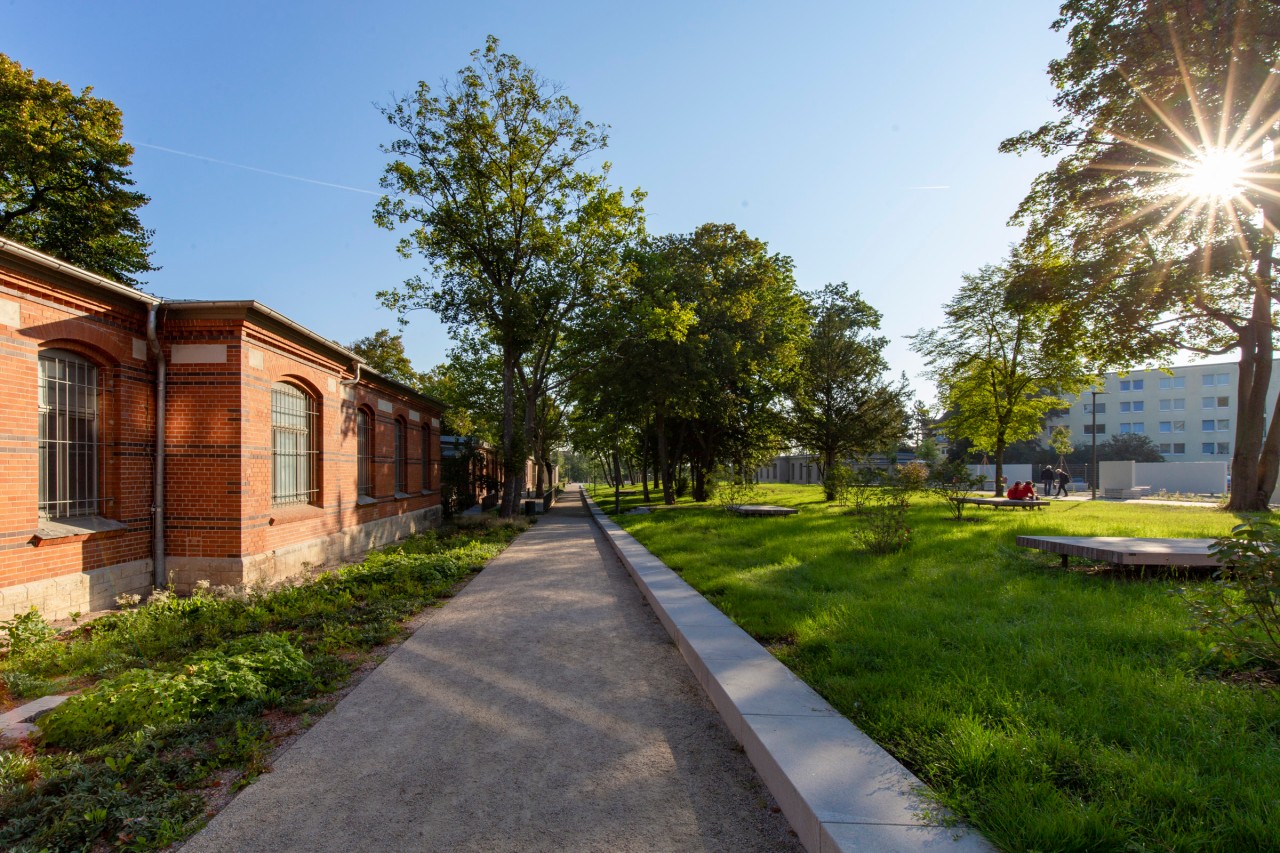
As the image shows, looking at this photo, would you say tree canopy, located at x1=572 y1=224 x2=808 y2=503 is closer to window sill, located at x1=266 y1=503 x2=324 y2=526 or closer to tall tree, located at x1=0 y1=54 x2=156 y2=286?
window sill, located at x1=266 y1=503 x2=324 y2=526

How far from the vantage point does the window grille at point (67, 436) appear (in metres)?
7.14

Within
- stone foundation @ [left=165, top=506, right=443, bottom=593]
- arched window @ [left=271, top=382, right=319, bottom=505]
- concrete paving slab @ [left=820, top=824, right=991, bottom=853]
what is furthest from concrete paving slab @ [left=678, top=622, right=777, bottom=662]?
arched window @ [left=271, top=382, right=319, bottom=505]

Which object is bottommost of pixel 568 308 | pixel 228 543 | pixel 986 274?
pixel 228 543

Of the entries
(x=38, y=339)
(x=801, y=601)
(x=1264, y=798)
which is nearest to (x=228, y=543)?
(x=38, y=339)

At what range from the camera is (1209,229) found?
14.9 m

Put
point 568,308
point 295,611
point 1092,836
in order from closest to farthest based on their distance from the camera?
point 1092,836 < point 295,611 < point 568,308

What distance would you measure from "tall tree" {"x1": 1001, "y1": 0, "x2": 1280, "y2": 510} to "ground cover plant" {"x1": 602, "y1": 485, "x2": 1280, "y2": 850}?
1128 cm

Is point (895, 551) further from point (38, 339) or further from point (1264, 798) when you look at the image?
point (38, 339)

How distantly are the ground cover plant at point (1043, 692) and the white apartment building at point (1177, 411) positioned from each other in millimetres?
67263

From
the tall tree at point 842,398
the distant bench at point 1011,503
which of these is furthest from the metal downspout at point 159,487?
the tall tree at point 842,398

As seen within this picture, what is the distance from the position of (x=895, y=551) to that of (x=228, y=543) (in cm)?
1008

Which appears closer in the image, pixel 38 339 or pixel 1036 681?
pixel 1036 681

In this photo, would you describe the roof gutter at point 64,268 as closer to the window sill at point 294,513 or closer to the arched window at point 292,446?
the arched window at point 292,446

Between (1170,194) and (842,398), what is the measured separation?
13.1m
